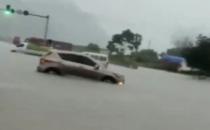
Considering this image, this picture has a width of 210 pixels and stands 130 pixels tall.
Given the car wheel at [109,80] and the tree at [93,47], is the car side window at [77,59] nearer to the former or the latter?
the car wheel at [109,80]

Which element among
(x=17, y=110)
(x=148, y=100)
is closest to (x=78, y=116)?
(x=17, y=110)

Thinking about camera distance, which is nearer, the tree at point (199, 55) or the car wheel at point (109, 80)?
the car wheel at point (109, 80)

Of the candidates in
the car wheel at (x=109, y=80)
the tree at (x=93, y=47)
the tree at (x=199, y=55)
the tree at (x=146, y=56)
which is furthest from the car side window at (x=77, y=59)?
the tree at (x=146, y=56)

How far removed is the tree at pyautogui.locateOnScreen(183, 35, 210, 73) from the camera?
61.5 metres

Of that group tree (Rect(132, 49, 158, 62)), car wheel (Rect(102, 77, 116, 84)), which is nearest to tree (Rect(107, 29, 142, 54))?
tree (Rect(132, 49, 158, 62))

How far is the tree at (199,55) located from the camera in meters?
61.5

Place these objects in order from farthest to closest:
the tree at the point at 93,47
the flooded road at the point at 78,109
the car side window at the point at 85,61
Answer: the tree at the point at 93,47
the car side window at the point at 85,61
the flooded road at the point at 78,109

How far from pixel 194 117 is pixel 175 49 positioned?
85637mm

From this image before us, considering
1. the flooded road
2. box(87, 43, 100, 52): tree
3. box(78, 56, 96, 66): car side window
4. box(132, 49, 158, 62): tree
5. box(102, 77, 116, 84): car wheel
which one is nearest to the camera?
the flooded road

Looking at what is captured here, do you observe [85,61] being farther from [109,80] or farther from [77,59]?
[109,80]

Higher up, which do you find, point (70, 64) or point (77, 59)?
point (77, 59)

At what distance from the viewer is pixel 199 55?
205 feet

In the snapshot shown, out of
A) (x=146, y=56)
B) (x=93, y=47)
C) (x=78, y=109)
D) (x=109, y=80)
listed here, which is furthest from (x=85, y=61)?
(x=146, y=56)

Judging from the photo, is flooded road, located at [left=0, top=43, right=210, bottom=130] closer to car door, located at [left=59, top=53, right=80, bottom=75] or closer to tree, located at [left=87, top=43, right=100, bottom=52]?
car door, located at [left=59, top=53, right=80, bottom=75]
